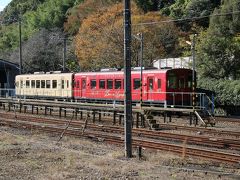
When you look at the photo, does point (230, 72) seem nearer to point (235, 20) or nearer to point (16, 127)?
point (16, 127)

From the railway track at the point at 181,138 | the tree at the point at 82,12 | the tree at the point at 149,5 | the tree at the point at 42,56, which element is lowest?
the railway track at the point at 181,138

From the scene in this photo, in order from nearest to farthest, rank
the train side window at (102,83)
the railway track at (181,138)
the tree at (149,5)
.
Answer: the railway track at (181,138) < the train side window at (102,83) < the tree at (149,5)

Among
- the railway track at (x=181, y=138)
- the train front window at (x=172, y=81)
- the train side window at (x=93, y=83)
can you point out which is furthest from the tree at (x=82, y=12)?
the railway track at (x=181, y=138)

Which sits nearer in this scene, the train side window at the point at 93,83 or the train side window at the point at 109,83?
the train side window at the point at 109,83

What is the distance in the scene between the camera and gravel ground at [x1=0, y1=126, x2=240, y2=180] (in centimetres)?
1046

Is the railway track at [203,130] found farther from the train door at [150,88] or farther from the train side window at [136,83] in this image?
the train side window at [136,83]

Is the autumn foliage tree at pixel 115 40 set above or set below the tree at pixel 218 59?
above

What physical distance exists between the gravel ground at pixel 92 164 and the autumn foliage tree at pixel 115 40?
98.2 ft

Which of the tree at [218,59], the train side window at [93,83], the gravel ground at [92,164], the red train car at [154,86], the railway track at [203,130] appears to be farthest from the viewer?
the tree at [218,59]

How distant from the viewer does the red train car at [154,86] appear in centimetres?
2711

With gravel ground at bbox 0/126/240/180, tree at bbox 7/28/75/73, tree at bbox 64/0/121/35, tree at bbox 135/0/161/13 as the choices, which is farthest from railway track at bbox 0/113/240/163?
tree at bbox 135/0/161/13

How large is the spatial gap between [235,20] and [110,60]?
16552mm

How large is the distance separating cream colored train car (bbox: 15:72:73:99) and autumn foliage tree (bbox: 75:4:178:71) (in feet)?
29.8

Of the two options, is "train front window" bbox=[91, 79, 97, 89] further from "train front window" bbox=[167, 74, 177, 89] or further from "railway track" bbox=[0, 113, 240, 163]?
"railway track" bbox=[0, 113, 240, 163]
